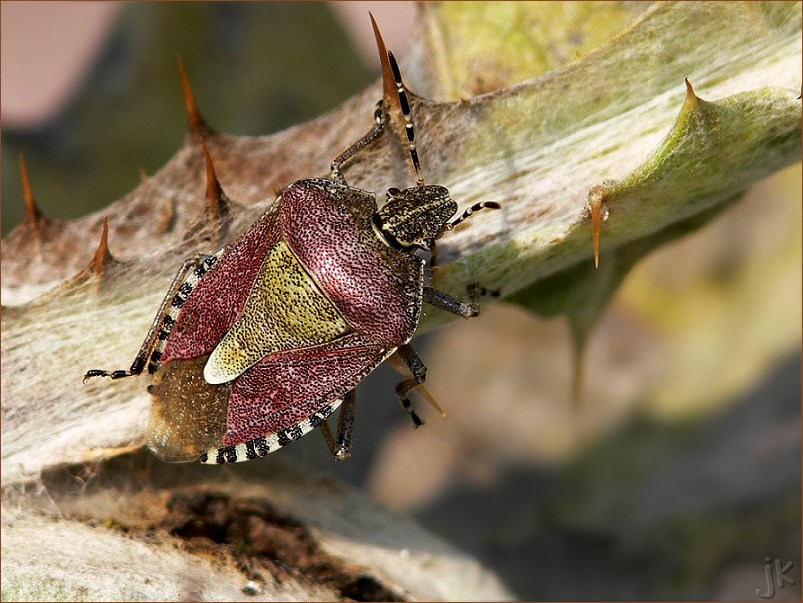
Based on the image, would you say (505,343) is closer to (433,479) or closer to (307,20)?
(433,479)

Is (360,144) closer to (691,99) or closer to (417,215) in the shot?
(417,215)

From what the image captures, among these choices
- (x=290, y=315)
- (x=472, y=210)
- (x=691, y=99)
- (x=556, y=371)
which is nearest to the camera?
(x=691, y=99)

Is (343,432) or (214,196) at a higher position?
(214,196)

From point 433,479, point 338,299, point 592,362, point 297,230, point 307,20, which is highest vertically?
point 307,20

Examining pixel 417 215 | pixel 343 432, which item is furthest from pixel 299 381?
pixel 417 215

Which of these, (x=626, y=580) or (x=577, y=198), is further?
(x=626, y=580)

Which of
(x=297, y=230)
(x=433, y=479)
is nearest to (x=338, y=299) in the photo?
(x=297, y=230)

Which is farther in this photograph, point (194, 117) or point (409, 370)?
point (409, 370)

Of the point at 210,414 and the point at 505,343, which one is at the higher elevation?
the point at 505,343
